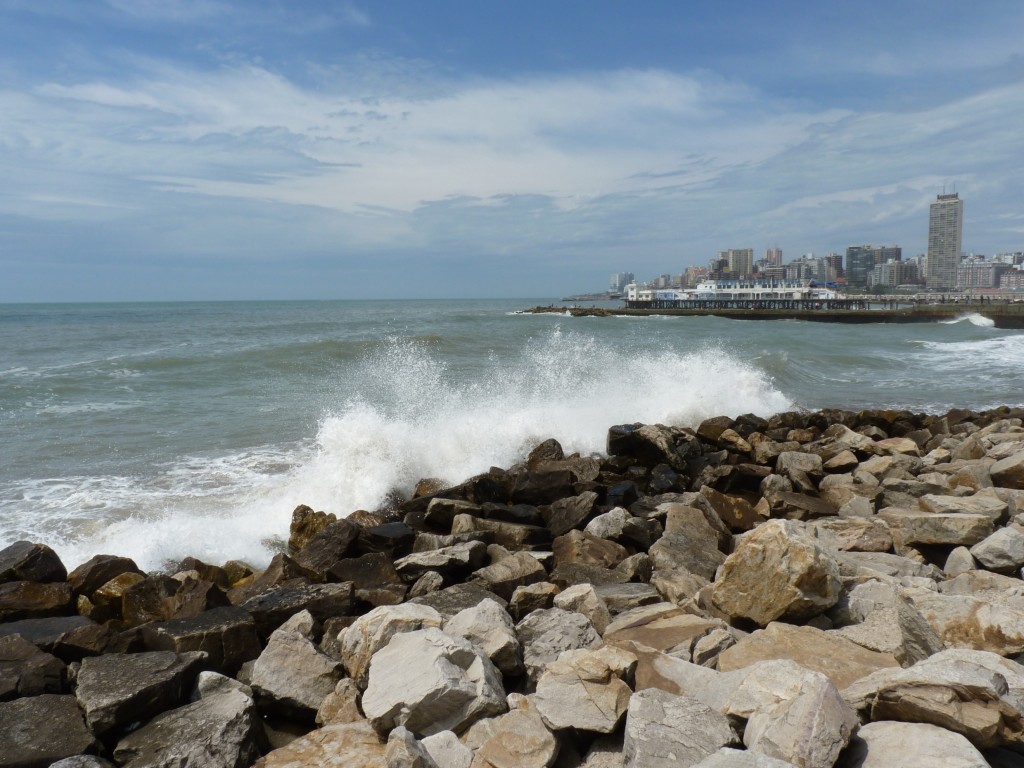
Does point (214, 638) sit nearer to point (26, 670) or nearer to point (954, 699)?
point (26, 670)

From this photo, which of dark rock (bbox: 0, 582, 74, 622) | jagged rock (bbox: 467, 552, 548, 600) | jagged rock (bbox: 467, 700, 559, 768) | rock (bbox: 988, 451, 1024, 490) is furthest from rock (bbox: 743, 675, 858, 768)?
rock (bbox: 988, 451, 1024, 490)

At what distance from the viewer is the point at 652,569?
4926 mm

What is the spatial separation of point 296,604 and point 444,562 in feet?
3.51

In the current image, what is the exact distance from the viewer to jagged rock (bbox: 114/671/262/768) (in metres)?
3.00

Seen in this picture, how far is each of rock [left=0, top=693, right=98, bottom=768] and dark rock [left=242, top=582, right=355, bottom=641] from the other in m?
1.01

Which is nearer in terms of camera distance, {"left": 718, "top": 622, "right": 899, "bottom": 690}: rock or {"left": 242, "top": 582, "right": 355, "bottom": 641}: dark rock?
{"left": 718, "top": 622, "right": 899, "bottom": 690}: rock

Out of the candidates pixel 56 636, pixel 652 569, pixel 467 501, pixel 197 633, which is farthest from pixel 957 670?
pixel 467 501

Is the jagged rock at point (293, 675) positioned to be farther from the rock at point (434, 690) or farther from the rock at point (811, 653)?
the rock at point (811, 653)

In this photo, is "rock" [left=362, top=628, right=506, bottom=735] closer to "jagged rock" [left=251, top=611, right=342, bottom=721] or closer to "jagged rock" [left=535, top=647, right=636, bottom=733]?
"jagged rock" [left=535, top=647, right=636, bottom=733]

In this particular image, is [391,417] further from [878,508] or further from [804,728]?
[804,728]

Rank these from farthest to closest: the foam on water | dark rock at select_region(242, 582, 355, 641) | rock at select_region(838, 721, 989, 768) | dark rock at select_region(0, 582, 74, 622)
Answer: the foam on water < dark rock at select_region(0, 582, 74, 622) < dark rock at select_region(242, 582, 355, 641) < rock at select_region(838, 721, 989, 768)

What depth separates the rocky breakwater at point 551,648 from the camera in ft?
8.30

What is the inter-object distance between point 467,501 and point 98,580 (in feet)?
9.58

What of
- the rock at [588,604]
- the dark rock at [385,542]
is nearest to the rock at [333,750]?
the rock at [588,604]
